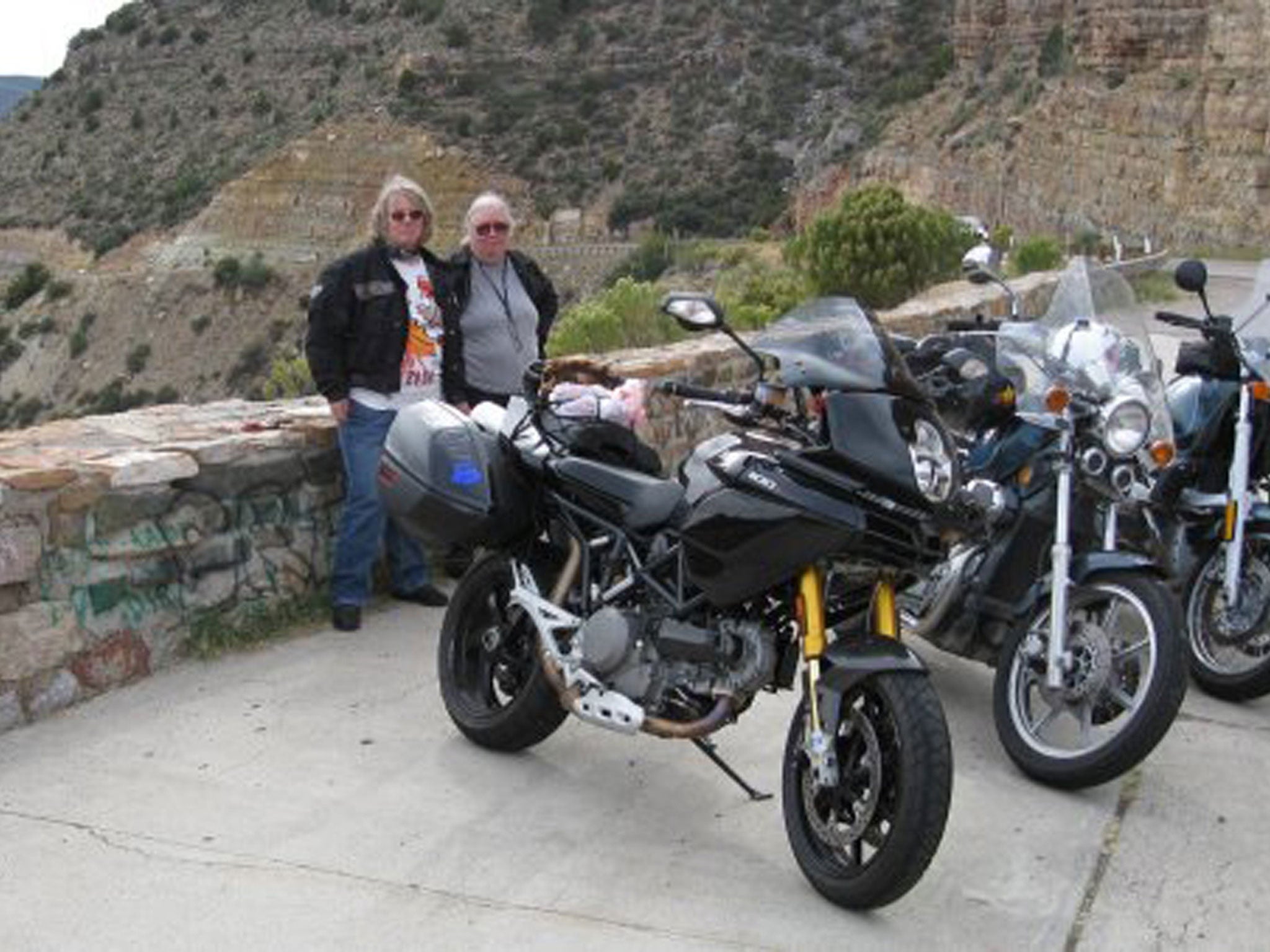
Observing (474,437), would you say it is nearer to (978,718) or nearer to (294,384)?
(978,718)

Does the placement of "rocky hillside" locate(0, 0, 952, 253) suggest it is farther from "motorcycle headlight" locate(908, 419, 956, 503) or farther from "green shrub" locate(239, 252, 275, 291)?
"motorcycle headlight" locate(908, 419, 956, 503)

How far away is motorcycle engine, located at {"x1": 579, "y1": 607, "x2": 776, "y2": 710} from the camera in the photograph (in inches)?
164

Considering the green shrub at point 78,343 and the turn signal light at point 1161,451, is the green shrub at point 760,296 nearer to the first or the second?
the turn signal light at point 1161,451

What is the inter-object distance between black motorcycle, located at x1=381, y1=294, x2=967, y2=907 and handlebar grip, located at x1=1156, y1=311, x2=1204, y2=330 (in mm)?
2061

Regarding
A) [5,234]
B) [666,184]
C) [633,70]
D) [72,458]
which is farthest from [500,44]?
[72,458]

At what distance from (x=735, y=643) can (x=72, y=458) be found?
250 centimetres

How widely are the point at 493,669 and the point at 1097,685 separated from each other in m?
1.80

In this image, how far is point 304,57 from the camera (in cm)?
8162

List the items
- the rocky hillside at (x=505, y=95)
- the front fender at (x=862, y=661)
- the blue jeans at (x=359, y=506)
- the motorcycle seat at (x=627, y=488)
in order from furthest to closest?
the rocky hillside at (x=505, y=95), the blue jeans at (x=359, y=506), the motorcycle seat at (x=627, y=488), the front fender at (x=862, y=661)

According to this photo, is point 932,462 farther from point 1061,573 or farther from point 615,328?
point 615,328

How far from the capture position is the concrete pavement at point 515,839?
152 inches

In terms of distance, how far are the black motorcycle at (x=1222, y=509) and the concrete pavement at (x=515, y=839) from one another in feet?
0.80

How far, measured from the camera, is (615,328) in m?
12.3

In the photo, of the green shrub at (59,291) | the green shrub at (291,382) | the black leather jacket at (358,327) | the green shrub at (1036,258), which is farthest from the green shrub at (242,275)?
the black leather jacket at (358,327)
